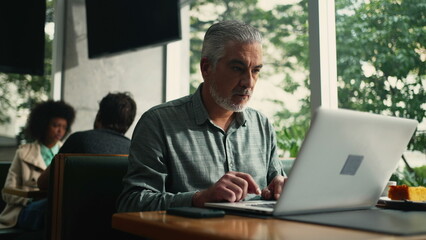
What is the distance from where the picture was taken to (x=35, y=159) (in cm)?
357

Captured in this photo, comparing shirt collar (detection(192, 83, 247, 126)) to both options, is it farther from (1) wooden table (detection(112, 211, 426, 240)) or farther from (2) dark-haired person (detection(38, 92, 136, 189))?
(2) dark-haired person (detection(38, 92, 136, 189))

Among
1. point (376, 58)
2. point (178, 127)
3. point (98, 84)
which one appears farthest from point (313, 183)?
point (98, 84)

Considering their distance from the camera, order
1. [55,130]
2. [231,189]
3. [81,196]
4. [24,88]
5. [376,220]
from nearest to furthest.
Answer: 1. [376,220]
2. [231,189]
3. [81,196]
4. [55,130]
5. [24,88]

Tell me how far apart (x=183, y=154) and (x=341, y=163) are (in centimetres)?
66

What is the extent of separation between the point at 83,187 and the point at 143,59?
3.12 m

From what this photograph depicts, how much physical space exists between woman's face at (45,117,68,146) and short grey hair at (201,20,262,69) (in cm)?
235

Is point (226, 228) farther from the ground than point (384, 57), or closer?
closer

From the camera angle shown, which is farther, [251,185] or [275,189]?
[275,189]

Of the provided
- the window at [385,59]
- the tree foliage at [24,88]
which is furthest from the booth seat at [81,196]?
the tree foliage at [24,88]

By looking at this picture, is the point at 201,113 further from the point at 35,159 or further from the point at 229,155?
the point at 35,159

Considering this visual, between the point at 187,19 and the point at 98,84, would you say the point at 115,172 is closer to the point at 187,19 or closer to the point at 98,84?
the point at 98,84

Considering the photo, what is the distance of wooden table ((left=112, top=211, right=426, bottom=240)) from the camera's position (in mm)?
833

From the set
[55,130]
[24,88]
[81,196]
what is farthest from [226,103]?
[24,88]

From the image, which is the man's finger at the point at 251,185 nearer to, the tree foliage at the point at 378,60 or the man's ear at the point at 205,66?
the man's ear at the point at 205,66
